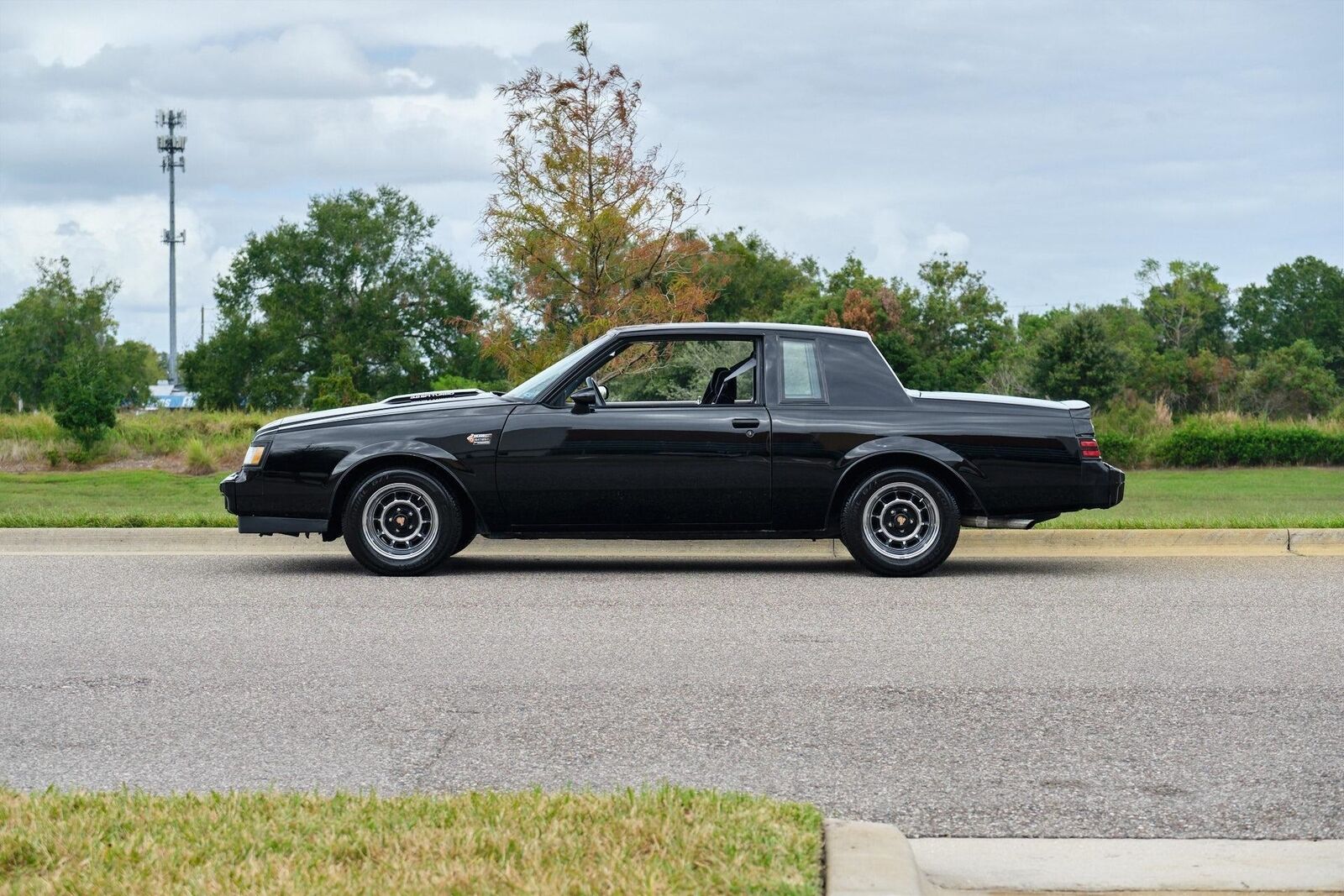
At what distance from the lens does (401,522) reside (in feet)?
32.9

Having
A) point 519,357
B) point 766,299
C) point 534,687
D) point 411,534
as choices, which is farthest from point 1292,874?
point 766,299

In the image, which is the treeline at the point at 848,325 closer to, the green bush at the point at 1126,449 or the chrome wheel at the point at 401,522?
the green bush at the point at 1126,449

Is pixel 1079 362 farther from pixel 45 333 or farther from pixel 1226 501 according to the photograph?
pixel 45 333

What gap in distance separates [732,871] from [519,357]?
1471 centimetres

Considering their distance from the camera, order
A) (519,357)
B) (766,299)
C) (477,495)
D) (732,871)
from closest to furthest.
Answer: (732,871) < (477,495) < (519,357) < (766,299)

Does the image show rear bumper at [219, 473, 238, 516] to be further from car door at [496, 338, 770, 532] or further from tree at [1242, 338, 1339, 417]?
tree at [1242, 338, 1339, 417]

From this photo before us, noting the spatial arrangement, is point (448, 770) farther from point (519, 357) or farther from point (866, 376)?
point (519, 357)

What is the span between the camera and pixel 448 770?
16.6 ft

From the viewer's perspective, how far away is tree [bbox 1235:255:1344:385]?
90.8 metres

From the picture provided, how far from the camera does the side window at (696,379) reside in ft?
33.5

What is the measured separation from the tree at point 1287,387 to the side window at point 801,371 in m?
42.0

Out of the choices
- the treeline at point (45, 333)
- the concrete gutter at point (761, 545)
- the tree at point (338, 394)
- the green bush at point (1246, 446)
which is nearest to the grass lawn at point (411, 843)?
the concrete gutter at point (761, 545)

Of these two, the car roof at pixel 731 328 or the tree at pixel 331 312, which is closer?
the car roof at pixel 731 328

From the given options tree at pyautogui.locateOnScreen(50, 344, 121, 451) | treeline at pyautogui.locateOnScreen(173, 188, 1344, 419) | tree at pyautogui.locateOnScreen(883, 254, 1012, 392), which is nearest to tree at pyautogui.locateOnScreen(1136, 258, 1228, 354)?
treeline at pyautogui.locateOnScreen(173, 188, 1344, 419)
